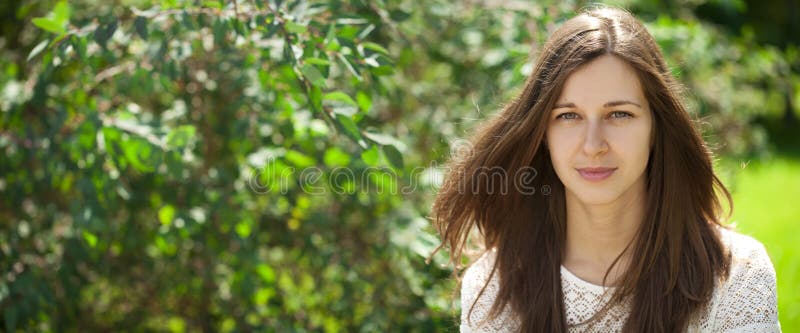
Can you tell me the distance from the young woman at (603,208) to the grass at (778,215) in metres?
0.66

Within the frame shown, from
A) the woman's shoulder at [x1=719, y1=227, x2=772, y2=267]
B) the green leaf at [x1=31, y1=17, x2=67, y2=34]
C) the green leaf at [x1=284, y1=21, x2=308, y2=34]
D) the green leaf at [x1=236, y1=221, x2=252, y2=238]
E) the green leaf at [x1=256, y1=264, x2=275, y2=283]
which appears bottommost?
the green leaf at [x1=256, y1=264, x2=275, y2=283]

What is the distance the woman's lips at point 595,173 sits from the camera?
5.48 ft

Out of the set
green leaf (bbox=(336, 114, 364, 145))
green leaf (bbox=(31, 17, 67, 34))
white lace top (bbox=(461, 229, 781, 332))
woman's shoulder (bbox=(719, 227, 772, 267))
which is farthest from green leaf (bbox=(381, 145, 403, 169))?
green leaf (bbox=(31, 17, 67, 34))

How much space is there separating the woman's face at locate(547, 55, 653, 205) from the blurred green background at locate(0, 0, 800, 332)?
48cm

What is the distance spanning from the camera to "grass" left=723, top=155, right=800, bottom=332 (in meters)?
3.50

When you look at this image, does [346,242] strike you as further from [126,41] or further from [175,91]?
[126,41]

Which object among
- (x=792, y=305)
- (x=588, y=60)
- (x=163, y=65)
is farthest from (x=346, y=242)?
(x=792, y=305)

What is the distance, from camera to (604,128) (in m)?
1.65

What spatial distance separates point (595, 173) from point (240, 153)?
1.39 metres

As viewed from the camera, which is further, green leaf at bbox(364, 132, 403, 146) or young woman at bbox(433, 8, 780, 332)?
green leaf at bbox(364, 132, 403, 146)

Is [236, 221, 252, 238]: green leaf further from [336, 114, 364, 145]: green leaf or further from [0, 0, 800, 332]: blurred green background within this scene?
[336, 114, 364, 145]: green leaf

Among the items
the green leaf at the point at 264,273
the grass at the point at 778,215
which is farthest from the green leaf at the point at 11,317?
the grass at the point at 778,215

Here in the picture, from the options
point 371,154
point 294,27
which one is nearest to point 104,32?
point 294,27

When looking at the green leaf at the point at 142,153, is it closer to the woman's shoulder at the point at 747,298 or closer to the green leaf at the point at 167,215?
the green leaf at the point at 167,215
